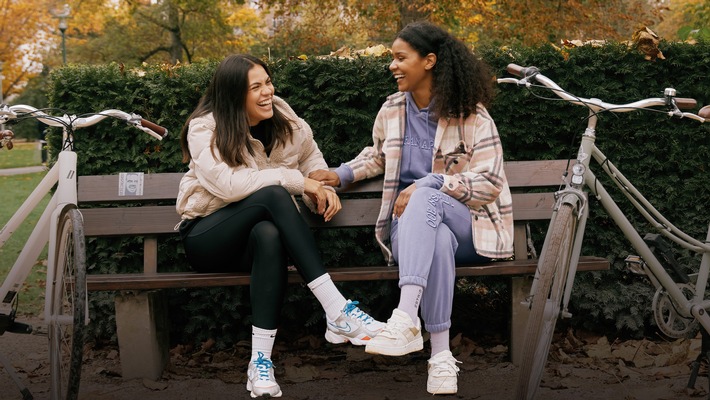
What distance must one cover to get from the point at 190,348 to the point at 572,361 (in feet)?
7.36

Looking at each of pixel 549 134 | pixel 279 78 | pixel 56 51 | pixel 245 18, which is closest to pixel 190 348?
pixel 279 78

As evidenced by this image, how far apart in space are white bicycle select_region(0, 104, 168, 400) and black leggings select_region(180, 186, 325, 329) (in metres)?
0.54

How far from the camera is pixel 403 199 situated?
4.19m

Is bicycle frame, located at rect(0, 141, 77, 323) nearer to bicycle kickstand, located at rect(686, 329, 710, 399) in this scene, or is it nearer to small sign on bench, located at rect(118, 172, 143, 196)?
small sign on bench, located at rect(118, 172, 143, 196)

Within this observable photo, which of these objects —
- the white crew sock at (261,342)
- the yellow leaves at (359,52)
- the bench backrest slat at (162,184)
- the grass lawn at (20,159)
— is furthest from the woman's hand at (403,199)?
the grass lawn at (20,159)

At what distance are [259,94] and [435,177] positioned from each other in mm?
977

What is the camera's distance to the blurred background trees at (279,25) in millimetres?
14367

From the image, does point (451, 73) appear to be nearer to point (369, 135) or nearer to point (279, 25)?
point (369, 135)

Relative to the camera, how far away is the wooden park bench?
13.9ft

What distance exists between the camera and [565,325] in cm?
544

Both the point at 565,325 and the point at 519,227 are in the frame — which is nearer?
the point at 519,227

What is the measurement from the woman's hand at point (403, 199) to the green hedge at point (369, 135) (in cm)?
100

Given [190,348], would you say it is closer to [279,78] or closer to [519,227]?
[279,78]

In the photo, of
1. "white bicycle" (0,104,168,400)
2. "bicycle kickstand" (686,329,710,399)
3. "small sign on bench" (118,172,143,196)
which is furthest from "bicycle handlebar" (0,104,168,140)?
"bicycle kickstand" (686,329,710,399)
